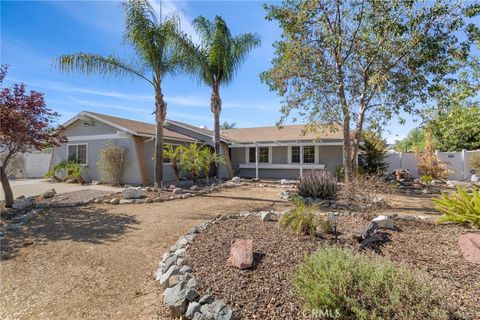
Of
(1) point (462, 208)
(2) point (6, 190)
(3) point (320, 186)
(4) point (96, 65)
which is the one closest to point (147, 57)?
(4) point (96, 65)

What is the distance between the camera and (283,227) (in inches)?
195

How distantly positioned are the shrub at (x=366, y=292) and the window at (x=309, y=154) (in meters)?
14.7

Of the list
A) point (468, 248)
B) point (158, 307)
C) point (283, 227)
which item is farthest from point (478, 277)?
point (158, 307)

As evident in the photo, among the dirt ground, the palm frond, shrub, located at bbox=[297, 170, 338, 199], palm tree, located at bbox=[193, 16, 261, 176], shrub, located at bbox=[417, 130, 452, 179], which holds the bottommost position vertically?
the dirt ground

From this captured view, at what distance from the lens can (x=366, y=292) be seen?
8.39 ft

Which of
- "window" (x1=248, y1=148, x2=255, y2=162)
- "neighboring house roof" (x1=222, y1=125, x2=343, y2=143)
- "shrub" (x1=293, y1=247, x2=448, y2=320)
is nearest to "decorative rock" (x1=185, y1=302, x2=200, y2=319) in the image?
"shrub" (x1=293, y1=247, x2=448, y2=320)

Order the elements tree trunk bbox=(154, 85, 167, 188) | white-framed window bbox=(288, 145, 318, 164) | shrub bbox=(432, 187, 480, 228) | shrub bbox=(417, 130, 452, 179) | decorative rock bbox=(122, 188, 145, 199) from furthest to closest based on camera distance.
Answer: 1. white-framed window bbox=(288, 145, 318, 164)
2. shrub bbox=(417, 130, 452, 179)
3. tree trunk bbox=(154, 85, 167, 188)
4. decorative rock bbox=(122, 188, 145, 199)
5. shrub bbox=(432, 187, 480, 228)

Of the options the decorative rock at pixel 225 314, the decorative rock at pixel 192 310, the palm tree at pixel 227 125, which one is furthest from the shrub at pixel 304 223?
the palm tree at pixel 227 125

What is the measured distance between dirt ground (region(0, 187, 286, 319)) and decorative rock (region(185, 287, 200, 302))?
385 mm

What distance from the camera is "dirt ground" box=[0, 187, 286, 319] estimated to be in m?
3.36

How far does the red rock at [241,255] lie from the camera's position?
3615 millimetres

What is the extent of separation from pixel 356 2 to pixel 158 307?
1056cm

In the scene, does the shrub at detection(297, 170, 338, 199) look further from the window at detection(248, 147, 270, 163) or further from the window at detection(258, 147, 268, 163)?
the window at detection(258, 147, 268, 163)

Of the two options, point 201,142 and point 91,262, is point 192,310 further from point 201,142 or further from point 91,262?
point 201,142
